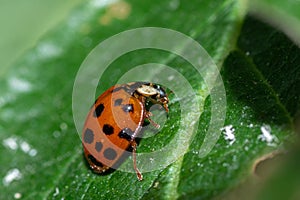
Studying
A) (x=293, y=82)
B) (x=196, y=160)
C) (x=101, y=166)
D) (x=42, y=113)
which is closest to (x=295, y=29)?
(x=293, y=82)

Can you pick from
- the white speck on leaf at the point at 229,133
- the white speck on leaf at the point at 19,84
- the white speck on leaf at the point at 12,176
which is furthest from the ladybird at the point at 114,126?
the white speck on leaf at the point at 19,84

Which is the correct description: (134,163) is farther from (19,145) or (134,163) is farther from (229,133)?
(19,145)

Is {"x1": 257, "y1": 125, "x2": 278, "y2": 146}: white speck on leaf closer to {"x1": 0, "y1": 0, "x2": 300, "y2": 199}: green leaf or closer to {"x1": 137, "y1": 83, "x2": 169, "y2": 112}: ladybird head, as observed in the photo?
{"x1": 0, "y1": 0, "x2": 300, "y2": 199}: green leaf

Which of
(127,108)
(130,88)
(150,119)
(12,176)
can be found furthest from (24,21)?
(150,119)

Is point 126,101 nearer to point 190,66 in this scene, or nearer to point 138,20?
point 190,66

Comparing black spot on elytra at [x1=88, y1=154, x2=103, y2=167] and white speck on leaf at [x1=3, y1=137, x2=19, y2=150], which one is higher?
black spot on elytra at [x1=88, y1=154, x2=103, y2=167]

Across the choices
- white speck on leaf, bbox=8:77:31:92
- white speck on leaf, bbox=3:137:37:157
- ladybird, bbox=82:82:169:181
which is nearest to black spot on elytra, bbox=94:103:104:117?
ladybird, bbox=82:82:169:181

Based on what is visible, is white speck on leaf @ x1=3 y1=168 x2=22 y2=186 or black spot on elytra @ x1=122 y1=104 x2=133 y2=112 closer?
black spot on elytra @ x1=122 y1=104 x2=133 y2=112
